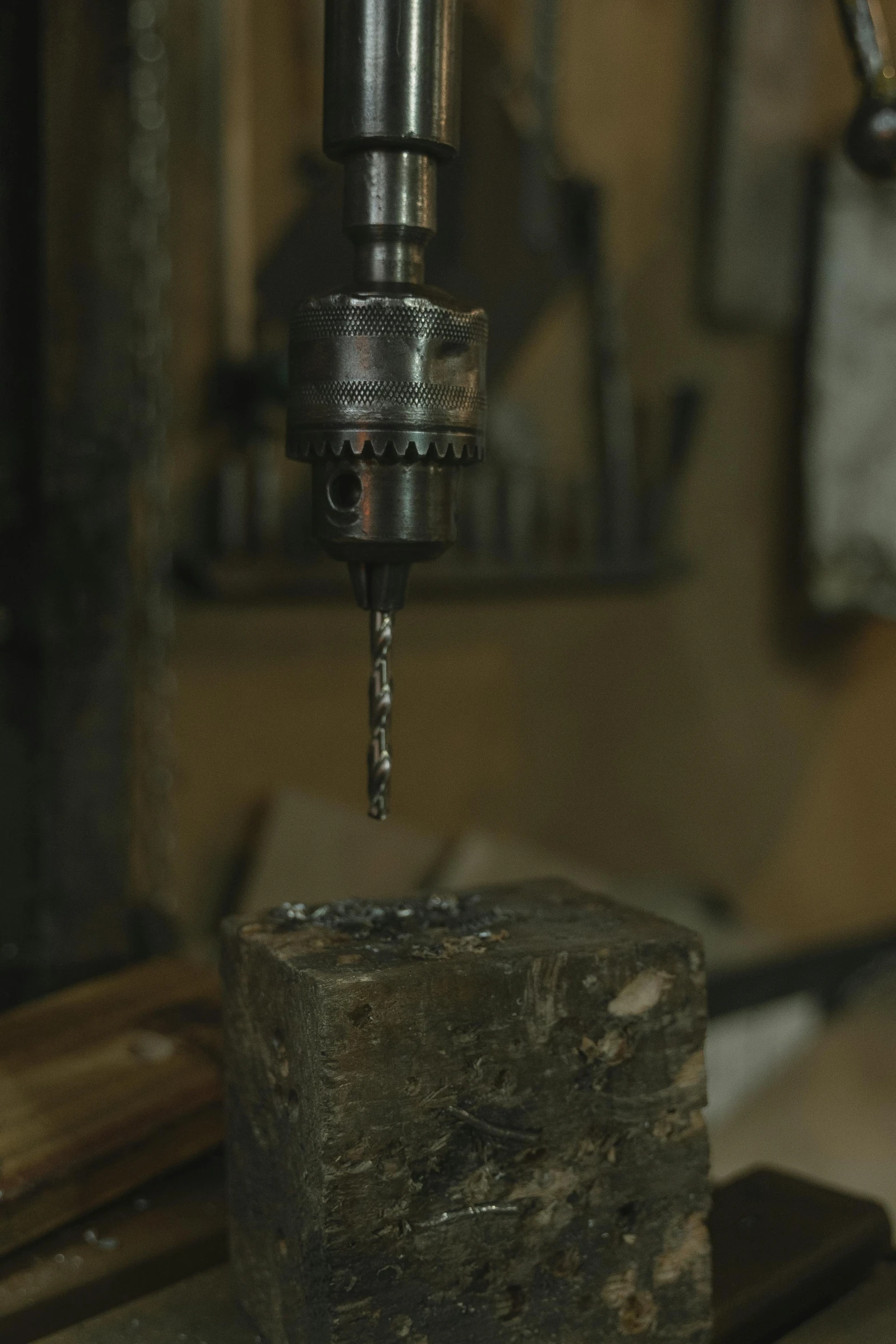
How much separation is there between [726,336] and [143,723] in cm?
126

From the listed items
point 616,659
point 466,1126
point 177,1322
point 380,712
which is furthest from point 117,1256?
point 616,659

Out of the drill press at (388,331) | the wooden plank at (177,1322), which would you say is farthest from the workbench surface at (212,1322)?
the drill press at (388,331)

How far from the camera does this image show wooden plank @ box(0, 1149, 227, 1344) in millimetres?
683

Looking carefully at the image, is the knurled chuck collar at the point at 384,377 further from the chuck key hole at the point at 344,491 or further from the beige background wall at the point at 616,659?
the beige background wall at the point at 616,659

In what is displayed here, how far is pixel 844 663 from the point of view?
2.59m

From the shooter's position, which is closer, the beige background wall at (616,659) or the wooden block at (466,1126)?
the wooden block at (466,1126)

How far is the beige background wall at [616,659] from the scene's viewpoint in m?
1.82

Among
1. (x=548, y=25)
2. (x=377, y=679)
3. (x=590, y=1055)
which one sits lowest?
(x=590, y=1055)

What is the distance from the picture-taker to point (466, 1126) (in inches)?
25.2

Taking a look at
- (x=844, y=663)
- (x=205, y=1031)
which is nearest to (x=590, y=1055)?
(x=205, y=1031)

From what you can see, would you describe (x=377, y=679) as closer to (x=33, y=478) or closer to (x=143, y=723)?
(x=33, y=478)

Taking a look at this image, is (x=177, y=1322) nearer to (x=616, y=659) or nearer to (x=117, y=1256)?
(x=117, y=1256)

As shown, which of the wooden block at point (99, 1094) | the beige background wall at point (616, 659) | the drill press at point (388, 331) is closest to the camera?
the drill press at point (388, 331)

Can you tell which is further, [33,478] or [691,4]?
[691,4]
